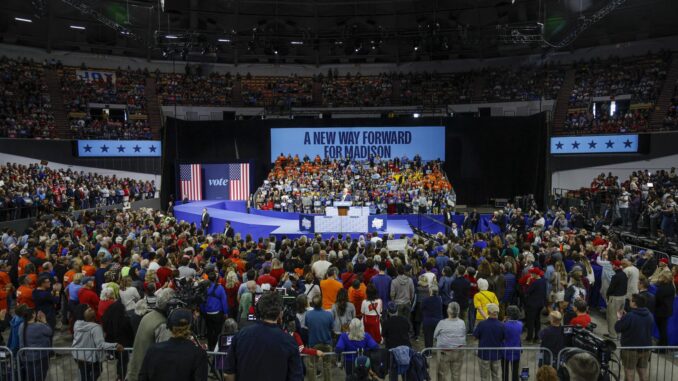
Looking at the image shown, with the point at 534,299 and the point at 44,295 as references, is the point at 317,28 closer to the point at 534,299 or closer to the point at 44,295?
the point at 534,299

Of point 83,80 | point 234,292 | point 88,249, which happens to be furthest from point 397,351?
point 83,80

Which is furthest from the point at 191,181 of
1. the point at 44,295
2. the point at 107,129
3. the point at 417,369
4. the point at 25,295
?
the point at 417,369

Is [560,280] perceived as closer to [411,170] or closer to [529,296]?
[529,296]

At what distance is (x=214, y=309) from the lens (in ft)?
Result: 24.0

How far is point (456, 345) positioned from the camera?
6.16 metres

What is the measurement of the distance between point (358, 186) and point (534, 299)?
16953 millimetres

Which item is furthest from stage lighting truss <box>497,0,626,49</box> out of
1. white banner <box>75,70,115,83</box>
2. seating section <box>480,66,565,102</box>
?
white banner <box>75,70,115,83</box>

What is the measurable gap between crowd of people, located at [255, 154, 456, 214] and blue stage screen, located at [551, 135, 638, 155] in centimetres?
660

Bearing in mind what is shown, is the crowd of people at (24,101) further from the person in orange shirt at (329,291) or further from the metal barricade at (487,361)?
the metal barricade at (487,361)

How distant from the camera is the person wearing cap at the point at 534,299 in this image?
8188 millimetres

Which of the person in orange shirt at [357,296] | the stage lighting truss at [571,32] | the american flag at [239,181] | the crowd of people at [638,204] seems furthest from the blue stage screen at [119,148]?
the person in orange shirt at [357,296]

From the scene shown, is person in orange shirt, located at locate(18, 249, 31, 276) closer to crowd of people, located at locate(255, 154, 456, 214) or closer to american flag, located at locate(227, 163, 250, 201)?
crowd of people, located at locate(255, 154, 456, 214)

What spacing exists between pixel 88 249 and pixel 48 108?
860 inches

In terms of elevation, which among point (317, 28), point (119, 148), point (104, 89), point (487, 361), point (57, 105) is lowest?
point (487, 361)
